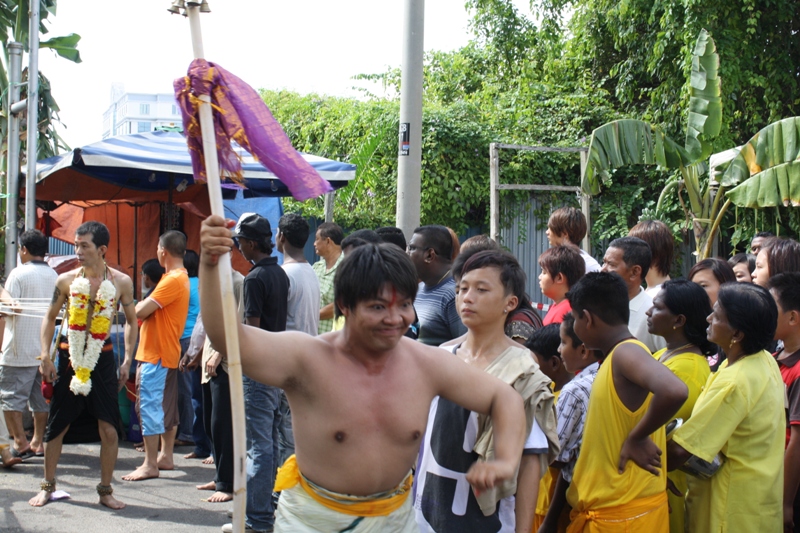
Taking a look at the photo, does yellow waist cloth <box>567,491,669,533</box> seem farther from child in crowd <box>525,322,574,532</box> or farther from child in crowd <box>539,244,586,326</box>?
child in crowd <box>539,244,586,326</box>

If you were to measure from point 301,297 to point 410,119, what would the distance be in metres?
2.30

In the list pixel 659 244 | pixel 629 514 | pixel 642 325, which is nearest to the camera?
pixel 629 514

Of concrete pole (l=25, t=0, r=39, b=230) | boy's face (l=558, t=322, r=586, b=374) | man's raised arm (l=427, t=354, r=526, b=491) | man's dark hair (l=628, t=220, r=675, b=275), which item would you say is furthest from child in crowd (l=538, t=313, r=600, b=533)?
concrete pole (l=25, t=0, r=39, b=230)

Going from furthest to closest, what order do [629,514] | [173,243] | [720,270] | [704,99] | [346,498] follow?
[704,99] < [173,243] < [720,270] < [629,514] < [346,498]

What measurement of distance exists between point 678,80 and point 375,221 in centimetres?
531

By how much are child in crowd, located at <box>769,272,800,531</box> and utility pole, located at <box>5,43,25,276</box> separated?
6870 mm

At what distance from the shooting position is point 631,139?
962 cm

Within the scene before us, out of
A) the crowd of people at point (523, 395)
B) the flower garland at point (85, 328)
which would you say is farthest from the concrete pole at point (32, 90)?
the crowd of people at point (523, 395)

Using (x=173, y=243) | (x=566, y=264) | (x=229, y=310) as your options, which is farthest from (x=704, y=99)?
(x=229, y=310)

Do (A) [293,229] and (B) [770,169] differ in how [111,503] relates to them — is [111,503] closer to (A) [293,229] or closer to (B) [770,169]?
(A) [293,229]

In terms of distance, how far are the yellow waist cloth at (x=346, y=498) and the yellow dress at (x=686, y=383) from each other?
1.63 metres

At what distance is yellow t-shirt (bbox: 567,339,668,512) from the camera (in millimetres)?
3312

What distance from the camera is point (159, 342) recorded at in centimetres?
715

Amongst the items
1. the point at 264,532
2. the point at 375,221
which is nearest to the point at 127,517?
the point at 264,532
